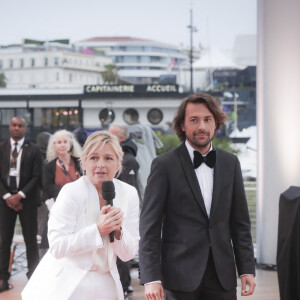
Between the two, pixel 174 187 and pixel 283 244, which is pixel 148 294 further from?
pixel 283 244

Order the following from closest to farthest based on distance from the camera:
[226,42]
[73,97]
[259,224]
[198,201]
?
1. [198,201]
2. [259,224]
3. [226,42]
4. [73,97]

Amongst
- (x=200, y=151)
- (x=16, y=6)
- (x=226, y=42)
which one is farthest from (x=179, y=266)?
(x=16, y=6)

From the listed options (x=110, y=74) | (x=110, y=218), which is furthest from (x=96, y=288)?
(x=110, y=74)

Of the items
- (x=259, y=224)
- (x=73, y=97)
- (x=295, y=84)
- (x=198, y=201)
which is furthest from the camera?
(x=73, y=97)

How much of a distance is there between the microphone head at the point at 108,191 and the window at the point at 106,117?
6.52 meters

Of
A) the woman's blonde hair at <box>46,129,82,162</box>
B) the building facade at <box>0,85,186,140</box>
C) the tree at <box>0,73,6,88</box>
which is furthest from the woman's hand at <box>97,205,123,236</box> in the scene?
the tree at <box>0,73,6,88</box>

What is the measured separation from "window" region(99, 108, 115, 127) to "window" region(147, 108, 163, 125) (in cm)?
54

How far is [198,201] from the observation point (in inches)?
96.1

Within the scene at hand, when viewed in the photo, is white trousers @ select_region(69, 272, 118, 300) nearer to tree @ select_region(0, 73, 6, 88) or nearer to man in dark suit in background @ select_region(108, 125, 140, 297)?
man in dark suit in background @ select_region(108, 125, 140, 297)

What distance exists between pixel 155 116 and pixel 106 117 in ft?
2.47

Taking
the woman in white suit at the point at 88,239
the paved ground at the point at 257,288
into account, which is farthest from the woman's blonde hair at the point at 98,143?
the paved ground at the point at 257,288

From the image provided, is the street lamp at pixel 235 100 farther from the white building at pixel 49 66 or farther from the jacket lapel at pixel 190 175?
the jacket lapel at pixel 190 175

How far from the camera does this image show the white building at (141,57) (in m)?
8.18

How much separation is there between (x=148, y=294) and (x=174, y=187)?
1.38 ft
